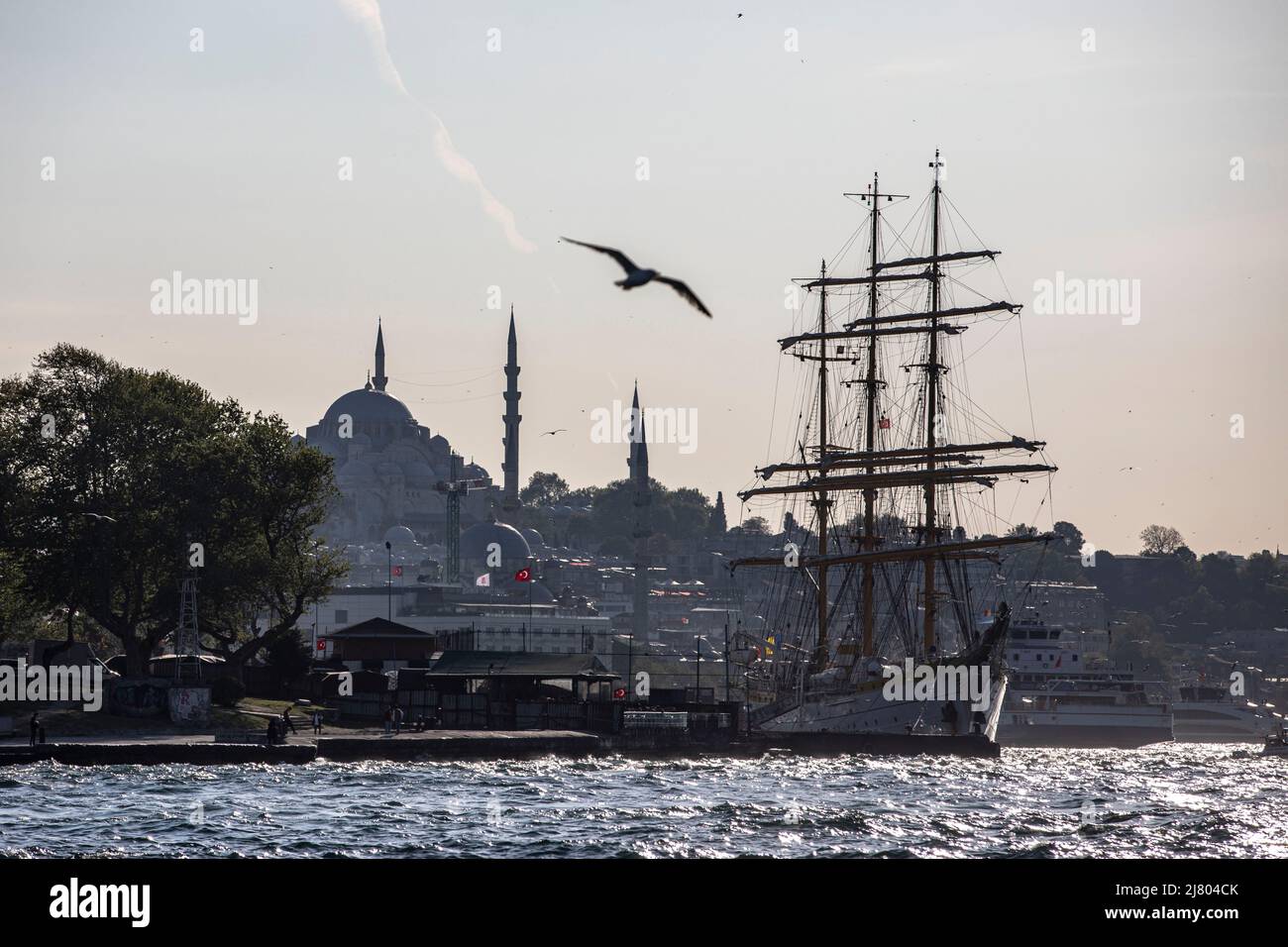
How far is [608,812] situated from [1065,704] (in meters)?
78.4

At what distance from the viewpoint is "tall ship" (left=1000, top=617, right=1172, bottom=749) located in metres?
109

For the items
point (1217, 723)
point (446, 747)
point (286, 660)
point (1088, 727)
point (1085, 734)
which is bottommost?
point (1217, 723)

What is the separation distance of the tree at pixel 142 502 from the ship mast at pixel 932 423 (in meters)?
27.0

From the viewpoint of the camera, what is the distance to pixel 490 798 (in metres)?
41.3

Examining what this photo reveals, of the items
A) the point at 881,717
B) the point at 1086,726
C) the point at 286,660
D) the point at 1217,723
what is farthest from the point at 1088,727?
the point at 286,660

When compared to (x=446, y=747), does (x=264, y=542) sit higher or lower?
higher

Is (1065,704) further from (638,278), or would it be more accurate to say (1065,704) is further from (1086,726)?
(638,278)

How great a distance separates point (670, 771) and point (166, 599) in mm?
26168

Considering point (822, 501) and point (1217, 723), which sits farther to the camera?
point (1217, 723)

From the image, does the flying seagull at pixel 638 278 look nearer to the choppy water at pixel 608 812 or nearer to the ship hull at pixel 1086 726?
the choppy water at pixel 608 812

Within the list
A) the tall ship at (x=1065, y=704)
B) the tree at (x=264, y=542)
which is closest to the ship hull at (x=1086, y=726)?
the tall ship at (x=1065, y=704)

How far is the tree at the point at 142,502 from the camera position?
67.1 meters

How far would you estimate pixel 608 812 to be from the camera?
1518 inches

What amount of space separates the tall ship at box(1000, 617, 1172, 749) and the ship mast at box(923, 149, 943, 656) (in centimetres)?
2718
